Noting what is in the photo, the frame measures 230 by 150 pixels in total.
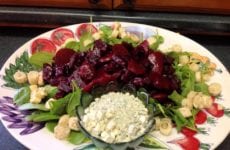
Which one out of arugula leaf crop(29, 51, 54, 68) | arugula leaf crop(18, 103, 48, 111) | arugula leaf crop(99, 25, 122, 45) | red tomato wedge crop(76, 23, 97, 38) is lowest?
arugula leaf crop(18, 103, 48, 111)

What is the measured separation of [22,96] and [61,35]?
0.69ft

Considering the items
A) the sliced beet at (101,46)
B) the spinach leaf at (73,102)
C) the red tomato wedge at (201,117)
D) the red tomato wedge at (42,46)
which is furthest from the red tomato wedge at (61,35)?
the red tomato wedge at (201,117)

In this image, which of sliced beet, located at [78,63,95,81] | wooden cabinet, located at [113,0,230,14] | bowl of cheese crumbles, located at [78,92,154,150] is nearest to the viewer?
bowl of cheese crumbles, located at [78,92,154,150]

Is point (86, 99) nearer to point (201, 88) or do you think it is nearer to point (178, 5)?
point (201, 88)

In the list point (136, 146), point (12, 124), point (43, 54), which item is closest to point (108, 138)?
point (136, 146)

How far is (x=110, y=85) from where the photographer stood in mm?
710

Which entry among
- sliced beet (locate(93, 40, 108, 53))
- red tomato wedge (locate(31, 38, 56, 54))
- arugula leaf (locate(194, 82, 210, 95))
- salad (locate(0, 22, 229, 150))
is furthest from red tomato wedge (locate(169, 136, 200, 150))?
red tomato wedge (locate(31, 38, 56, 54))

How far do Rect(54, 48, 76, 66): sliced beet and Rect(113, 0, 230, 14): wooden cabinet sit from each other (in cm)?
21

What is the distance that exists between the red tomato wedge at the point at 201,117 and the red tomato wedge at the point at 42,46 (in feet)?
1.05

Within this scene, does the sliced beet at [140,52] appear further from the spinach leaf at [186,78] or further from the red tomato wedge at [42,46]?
the red tomato wedge at [42,46]

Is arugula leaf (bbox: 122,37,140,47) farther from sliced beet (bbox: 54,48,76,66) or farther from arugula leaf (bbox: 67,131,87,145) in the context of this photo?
arugula leaf (bbox: 67,131,87,145)

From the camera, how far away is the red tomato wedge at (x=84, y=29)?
2.95 ft

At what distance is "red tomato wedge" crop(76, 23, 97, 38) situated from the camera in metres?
0.90

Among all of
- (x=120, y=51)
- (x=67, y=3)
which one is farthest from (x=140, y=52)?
(x=67, y=3)
